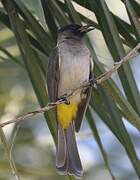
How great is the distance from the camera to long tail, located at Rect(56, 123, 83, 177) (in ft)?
4.55

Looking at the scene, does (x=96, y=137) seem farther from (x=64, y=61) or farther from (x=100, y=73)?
(x=64, y=61)

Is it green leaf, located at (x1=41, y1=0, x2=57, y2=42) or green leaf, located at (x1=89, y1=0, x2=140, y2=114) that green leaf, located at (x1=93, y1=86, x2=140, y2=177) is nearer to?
green leaf, located at (x1=89, y1=0, x2=140, y2=114)

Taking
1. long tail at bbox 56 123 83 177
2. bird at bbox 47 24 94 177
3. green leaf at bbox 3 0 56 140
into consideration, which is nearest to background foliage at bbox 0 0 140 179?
green leaf at bbox 3 0 56 140

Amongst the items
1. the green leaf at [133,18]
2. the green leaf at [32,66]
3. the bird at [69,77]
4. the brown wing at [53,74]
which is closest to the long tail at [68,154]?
the bird at [69,77]

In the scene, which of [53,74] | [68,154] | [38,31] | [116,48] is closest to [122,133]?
[116,48]

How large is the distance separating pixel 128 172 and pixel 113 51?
6.37ft

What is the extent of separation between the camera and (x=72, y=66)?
1.76 m

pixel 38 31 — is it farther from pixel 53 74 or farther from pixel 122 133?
pixel 53 74

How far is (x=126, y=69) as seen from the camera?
3.52 ft

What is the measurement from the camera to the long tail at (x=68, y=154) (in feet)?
4.55

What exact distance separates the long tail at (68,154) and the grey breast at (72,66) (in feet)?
0.48

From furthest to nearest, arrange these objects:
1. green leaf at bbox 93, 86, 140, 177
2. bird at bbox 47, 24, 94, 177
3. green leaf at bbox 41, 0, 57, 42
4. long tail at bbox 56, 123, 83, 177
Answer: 1. bird at bbox 47, 24, 94, 177
2. long tail at bbox 56, 123, 83, 177
3. green leaf at bbox 41, 0, 57, 42
4. green leaf at bbox 93, 86, 140, 177

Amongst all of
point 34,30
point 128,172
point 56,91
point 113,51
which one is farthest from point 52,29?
point 128,172

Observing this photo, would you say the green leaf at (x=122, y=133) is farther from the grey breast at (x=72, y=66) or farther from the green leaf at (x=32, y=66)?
the grey breast at (x=72, y=66)
